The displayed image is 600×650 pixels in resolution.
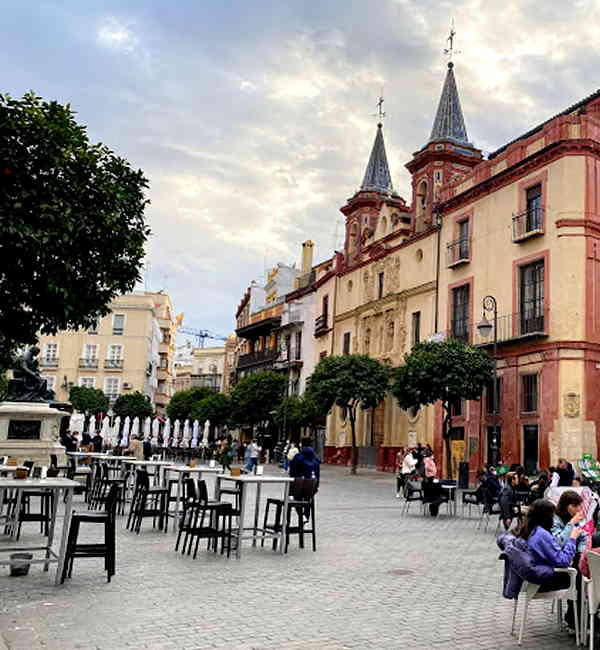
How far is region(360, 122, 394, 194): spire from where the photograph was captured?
45.6 metres

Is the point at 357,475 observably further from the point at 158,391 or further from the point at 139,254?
the point at 158,391

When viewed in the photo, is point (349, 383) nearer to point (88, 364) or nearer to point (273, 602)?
point (273, 602)

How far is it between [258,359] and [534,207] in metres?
37.1

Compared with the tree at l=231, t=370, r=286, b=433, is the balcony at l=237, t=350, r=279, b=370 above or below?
above

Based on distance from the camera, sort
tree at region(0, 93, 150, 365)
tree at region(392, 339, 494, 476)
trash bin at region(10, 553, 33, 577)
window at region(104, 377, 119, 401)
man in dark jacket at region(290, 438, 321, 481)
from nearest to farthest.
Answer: trash bin at region(10, 553, 33, 577) → tree at region(0, 93, 150, 365) → man in dark jacket at region(290, 438, 321, 481) → tree at region(392, 339, 494, 476) → window at region(104, 377, 119, 401)

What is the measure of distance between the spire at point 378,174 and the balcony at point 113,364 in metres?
33.8

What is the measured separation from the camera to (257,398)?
49.7 m

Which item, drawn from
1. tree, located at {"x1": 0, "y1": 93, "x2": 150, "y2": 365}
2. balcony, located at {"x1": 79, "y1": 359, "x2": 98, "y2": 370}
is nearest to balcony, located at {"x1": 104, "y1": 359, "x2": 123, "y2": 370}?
balcony, located at {"x1": 79, "y1": 359, "x2": 98, "y2": 370}

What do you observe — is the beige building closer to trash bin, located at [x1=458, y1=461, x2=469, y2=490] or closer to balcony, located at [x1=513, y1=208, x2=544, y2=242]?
trash bin, located at [x1=458, y1=461, x2=469, y2=490]

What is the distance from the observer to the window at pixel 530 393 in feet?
86.0

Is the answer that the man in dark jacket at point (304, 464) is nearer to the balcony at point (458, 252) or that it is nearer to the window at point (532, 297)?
the window at point (532, 297)

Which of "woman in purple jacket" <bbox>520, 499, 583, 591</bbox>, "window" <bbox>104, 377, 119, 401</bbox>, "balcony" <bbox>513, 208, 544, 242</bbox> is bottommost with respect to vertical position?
"woman in purple jacket" <bbox>520, 499, 583, 591</bbox>

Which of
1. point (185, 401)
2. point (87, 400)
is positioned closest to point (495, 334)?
point (87, 400)

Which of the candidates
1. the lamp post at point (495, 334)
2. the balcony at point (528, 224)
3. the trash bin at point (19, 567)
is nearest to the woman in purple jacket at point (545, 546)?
the trash bin at point (19, 567)
